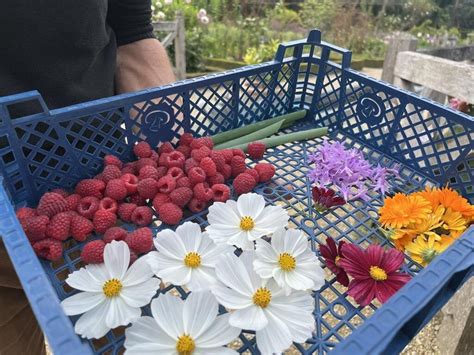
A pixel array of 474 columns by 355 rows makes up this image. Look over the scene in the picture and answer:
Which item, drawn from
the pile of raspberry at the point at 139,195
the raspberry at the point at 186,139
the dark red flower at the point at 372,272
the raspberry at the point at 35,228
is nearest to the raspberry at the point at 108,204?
the pile of raspberry at the point at 139,195

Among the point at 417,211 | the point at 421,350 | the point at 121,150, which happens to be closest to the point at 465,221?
the point at 417,211

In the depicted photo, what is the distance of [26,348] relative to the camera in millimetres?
896

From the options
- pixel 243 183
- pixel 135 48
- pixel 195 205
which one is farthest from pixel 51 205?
pixel 135 48

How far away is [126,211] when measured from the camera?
2.54 ft

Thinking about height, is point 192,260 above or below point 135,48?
below

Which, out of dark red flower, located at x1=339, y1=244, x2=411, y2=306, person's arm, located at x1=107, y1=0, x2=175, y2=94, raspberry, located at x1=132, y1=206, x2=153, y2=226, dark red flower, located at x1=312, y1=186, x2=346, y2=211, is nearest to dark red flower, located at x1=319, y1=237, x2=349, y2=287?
dark red flower, located at x1=339, y1=244, x2=411, y2=306

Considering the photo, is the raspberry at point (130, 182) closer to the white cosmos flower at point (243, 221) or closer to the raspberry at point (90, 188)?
the raspberry at point (90, 188)

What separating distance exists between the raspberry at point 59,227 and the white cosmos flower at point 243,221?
25cm

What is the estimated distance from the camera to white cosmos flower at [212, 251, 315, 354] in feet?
1.80

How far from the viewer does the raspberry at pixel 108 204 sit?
765 millimetres

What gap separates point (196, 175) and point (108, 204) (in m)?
0.18

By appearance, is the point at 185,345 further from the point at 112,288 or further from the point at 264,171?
the point at 264,171

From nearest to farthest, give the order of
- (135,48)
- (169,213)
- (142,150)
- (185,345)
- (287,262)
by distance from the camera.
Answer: (185,345) → (287,262) → (169,213) → (142,150) → (135,48)

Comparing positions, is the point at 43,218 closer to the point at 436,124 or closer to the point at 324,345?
the point at 324,345
